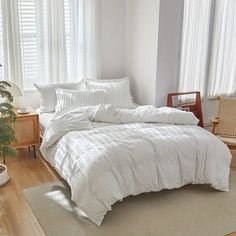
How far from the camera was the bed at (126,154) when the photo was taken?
2.64m

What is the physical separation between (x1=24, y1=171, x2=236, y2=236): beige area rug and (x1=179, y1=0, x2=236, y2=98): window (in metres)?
1.87

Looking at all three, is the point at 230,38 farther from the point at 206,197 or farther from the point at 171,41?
the point at 206,197

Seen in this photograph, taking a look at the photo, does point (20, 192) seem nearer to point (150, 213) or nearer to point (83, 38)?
point (150, 213)

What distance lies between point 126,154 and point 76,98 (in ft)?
4.32

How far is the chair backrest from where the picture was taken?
4.12 m

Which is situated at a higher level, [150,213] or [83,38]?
[83,38]

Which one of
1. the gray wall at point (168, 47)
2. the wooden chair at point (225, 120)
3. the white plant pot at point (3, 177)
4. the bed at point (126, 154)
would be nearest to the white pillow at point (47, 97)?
the bed at point (126, 154)

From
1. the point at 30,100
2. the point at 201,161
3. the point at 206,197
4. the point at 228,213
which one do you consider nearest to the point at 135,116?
the point at 201,161

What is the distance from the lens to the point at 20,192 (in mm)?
3109

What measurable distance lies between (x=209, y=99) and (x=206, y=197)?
2109 mm

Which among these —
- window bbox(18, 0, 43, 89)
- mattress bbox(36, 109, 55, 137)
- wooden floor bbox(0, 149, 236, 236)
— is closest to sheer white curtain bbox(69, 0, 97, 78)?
window bbox(18, 0, 43, 89)

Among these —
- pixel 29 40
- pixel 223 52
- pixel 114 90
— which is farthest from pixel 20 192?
pixel 223 52

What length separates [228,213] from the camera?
2.81m

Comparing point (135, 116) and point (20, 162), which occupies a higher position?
point (135, 116)
